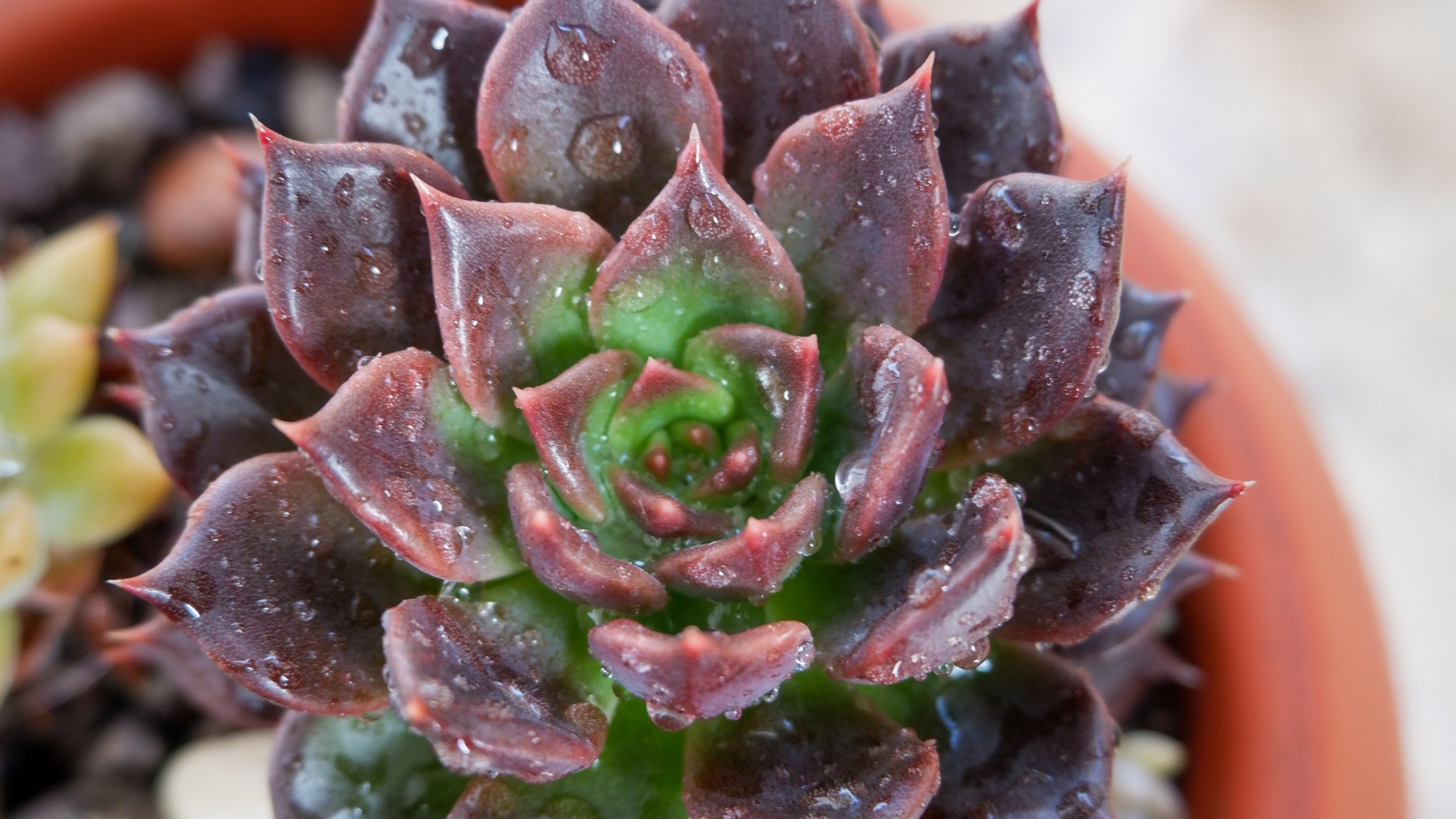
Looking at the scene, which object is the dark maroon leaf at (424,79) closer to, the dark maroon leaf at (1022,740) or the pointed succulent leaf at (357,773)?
the pointed succulent leaf at (357,773)

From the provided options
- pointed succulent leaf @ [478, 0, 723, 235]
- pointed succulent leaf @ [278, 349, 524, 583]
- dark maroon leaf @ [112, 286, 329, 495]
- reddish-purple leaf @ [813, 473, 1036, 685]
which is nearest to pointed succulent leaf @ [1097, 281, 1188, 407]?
reddish-purple leaf @ [813, 473, 1036, 685]

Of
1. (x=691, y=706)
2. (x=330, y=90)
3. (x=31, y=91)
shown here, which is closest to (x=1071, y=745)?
(x=691, y=706)

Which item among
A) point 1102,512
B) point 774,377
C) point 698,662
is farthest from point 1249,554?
point 698,662

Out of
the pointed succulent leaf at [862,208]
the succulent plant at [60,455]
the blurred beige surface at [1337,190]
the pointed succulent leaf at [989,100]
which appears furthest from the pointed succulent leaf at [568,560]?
the blurred beige surface at [1337,190]

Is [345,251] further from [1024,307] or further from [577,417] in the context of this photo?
[1024,307]

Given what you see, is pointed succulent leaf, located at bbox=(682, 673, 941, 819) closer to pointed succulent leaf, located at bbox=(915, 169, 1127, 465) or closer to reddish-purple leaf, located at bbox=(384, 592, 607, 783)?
reddish-purple leaf, located at bbox=(384, 592, 607, 783)

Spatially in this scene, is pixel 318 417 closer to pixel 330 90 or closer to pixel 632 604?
pixel 632 604
